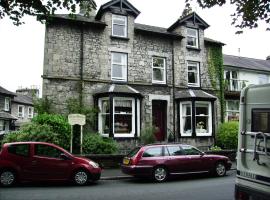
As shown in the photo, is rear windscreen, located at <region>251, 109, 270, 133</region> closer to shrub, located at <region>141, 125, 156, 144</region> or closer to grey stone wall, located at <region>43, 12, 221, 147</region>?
shrub, located at <region>141, 125, 156, 144</region>

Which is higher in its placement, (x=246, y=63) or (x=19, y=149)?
(x=246, y=63)

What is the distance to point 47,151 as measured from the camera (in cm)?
1261

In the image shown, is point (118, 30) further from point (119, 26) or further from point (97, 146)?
point (97, 146)

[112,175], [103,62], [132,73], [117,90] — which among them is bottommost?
[112,175]

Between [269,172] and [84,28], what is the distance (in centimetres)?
1780

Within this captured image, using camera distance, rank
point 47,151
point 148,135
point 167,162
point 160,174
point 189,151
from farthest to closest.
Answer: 1. point 148,135
2. point 189,151
3. point 167,162
4. point 160,174
5. point 47,151

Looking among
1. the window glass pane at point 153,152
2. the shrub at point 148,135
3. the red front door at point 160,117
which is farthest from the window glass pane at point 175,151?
the red front door at point 160,117

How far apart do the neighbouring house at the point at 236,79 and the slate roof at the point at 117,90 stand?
10.8 metres

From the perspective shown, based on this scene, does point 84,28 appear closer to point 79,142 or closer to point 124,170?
point 79,142

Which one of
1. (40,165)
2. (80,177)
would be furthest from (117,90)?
(40,165)

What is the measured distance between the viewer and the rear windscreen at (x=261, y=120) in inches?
245

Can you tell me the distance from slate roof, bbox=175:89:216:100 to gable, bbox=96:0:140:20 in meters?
6.42

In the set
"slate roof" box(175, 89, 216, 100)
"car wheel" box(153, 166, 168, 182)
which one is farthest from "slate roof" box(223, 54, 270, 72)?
"car wheel" box(153, 166, 168, 182)

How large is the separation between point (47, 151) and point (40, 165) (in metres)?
0.62
